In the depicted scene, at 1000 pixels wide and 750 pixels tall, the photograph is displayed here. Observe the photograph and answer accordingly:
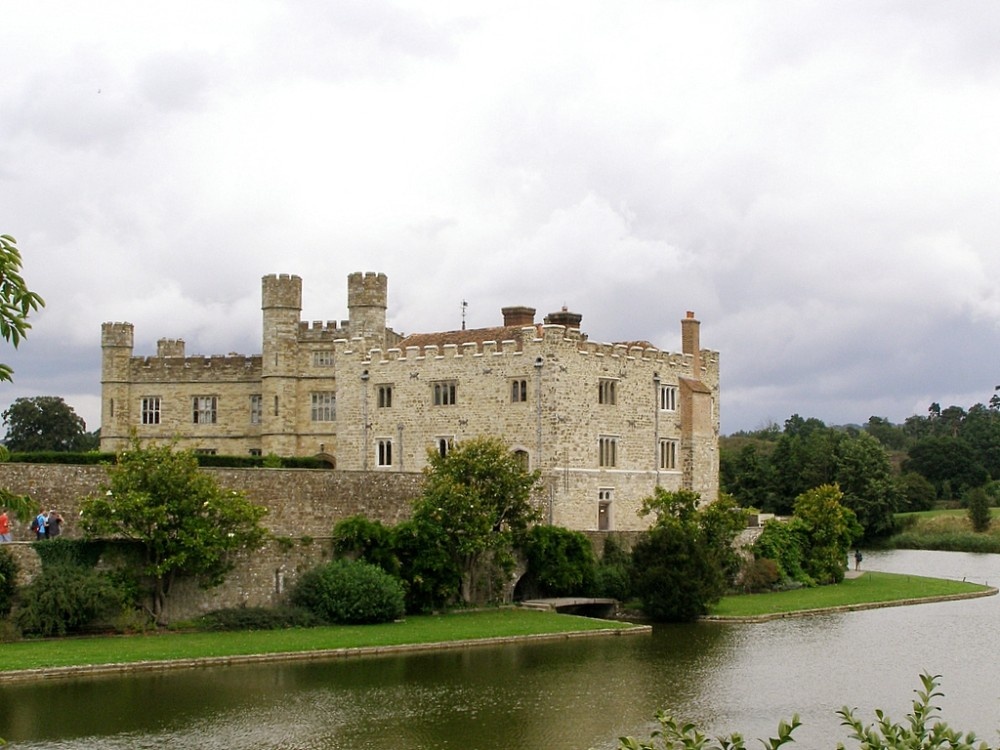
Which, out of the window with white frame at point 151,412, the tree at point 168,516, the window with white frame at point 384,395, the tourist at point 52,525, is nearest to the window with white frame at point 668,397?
the window with white frame at point 384,395

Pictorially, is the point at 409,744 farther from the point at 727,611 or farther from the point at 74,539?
the point at 727,611

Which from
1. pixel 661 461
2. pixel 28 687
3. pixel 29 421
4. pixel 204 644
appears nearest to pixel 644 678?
pixel 204 644

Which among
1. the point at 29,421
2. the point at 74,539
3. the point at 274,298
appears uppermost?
the point at 274,298

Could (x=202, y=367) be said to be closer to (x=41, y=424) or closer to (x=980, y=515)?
(x=41, y=424)

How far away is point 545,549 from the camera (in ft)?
144

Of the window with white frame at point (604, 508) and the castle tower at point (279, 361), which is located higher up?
the castle tower at point (279, 361)

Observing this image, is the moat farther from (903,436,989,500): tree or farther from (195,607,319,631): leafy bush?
(903,436,989,500): tree

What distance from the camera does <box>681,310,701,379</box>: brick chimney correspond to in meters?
54.3

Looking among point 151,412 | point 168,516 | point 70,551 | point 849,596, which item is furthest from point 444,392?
point 70,551

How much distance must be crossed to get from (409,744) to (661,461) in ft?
92.0

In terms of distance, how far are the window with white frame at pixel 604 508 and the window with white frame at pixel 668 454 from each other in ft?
Answer: 10.8

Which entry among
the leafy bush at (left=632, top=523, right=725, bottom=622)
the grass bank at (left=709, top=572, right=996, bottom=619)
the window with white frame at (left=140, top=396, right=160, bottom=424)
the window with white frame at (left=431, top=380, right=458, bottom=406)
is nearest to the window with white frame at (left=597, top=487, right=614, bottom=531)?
the leafy bush at (left=632, top=523, right=725, bottom=622)

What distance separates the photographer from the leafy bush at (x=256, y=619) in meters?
36.7

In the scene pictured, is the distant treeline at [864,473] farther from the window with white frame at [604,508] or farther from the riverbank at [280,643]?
the riverbank at [280,643]
